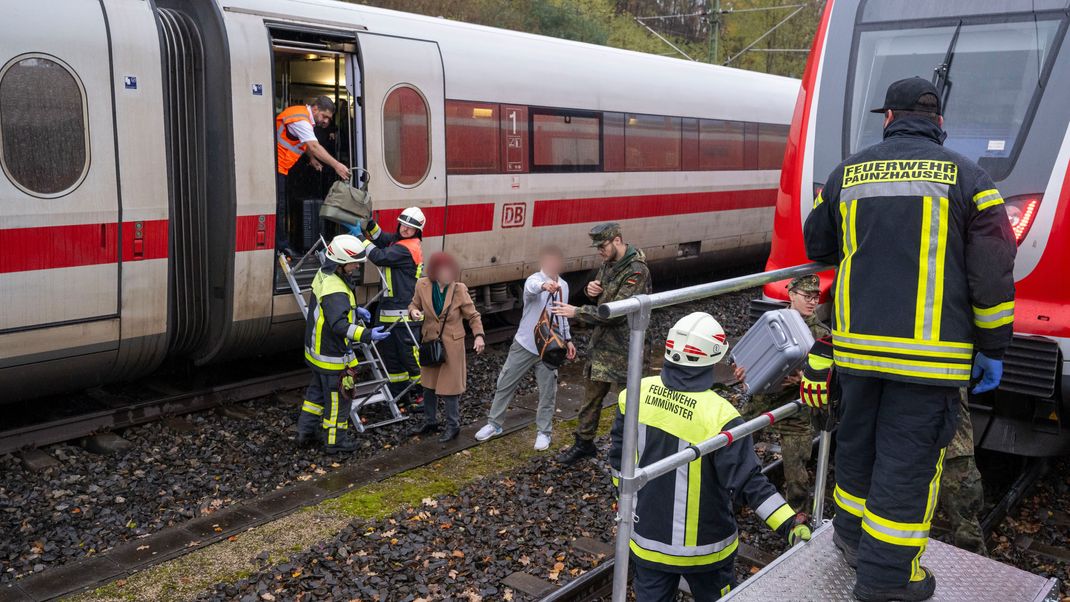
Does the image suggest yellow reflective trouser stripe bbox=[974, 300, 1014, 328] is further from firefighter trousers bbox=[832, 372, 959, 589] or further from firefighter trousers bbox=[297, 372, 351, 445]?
firefighter trousers bbox=[297, 372, 351, 445]

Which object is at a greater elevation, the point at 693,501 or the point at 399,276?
the point at 399,276

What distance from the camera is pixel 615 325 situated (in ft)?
22.5

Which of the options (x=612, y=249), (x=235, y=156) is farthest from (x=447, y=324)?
(x=235, y=156)

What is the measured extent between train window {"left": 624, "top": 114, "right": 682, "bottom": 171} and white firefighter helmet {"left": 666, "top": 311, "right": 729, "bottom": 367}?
8.56 meters

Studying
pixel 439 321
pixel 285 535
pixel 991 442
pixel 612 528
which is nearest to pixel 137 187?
pixel 439 321

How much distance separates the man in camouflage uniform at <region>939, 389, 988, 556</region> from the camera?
509 cm

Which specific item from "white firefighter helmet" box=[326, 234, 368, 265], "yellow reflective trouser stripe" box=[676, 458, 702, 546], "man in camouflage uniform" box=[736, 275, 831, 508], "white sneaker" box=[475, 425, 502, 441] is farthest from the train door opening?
"yellow reflective trouser stripe" box=[676, 458, 702, 546]

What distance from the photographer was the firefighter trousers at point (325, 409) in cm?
734

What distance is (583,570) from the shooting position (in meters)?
5.48

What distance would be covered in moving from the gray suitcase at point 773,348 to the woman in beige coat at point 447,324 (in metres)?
3.30

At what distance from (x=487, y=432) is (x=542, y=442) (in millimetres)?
517

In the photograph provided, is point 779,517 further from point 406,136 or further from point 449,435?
point 406,136

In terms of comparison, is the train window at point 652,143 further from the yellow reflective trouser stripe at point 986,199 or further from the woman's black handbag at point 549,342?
the yellow reflective trouser stripe at point 986,199

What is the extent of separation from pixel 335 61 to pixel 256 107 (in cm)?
195
